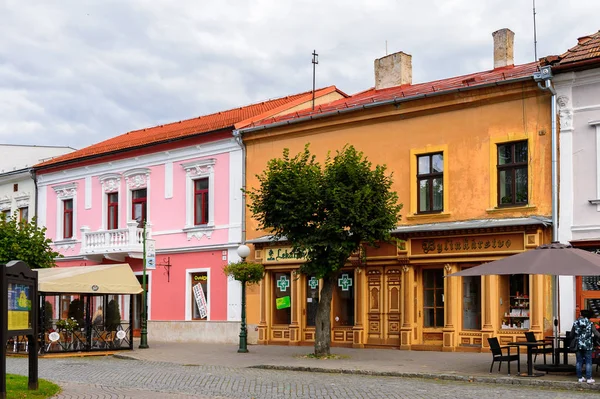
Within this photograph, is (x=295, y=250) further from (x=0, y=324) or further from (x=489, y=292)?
(x=0, y=324)

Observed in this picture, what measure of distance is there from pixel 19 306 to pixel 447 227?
1236cm

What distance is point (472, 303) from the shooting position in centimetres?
2247

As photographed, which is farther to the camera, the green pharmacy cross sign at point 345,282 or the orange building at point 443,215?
the green pharmacy cross sign at point 345,282

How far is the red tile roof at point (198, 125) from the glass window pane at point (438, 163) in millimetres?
7499

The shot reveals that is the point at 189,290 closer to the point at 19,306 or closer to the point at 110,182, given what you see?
the point at 110,182

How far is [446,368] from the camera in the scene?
17.9m

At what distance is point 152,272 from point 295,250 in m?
11.5

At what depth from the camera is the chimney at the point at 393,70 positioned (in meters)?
27.9

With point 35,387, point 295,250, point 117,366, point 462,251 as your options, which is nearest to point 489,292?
point 462,251

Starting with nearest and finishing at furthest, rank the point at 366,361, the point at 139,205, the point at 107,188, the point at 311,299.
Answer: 1. the point at 366,361
2. the point at 311,299
3. the point at 139,205
4. the point at 107,188

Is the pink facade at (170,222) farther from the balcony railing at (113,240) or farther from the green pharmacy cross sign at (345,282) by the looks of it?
the green pharmacy cross sign at (345,282)

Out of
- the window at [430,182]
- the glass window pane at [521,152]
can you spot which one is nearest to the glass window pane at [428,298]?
the window at [430,182]

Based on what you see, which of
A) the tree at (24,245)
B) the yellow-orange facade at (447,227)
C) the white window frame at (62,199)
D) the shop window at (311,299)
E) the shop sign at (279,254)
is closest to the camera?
the yellow-orange facade at (447,227)

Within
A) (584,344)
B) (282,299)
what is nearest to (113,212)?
(282,299)
